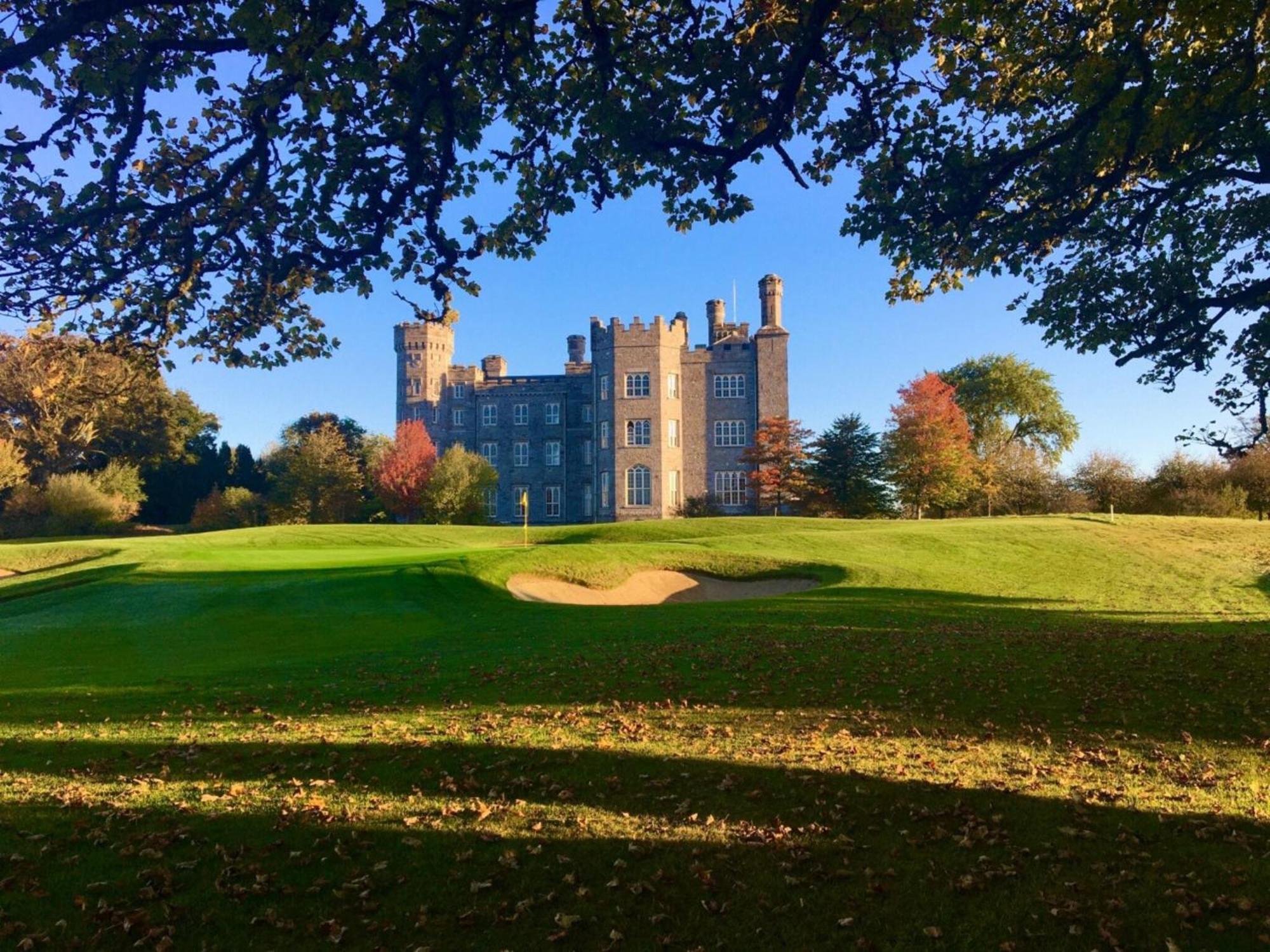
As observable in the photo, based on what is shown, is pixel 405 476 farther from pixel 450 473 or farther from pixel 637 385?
pixel 637 385

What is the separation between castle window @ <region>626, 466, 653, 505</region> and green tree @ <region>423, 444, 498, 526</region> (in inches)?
384

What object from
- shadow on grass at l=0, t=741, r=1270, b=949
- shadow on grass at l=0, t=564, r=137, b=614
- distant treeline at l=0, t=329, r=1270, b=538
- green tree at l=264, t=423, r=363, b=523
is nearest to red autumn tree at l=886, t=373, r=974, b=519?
distant treeline at l=0, t=329, r=1270, b=538

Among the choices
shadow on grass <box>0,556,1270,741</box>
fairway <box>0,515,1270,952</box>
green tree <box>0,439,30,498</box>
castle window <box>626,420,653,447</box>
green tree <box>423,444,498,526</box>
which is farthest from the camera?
castle window <box>626,420,653,447</box>

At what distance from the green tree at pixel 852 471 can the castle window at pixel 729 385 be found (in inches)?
357

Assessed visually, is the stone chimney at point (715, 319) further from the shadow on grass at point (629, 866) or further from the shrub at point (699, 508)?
the shadow on grass at point (629, 866)

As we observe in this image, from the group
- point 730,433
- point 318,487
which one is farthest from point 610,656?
point 318,487

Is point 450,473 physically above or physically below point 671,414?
below

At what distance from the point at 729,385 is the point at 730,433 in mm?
3570

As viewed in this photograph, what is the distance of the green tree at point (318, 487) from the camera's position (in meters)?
55.4

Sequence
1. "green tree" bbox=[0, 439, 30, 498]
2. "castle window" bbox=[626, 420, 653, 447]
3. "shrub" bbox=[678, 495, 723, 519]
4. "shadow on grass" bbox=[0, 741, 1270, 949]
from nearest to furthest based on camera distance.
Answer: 1. "shadow on grass" bbox=[0, 741, 1270, 949]
2. "green tree" bbox=[0, 439, 30, 498]
3. "shrub" bbox=[678, 495, 723, 519]
4. "castle window" bbox=[626, 420, 653, 447]

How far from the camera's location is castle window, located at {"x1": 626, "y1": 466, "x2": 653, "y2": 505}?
56531 millimetres

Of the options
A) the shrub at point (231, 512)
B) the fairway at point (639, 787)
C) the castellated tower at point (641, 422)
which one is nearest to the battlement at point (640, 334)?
the castellated tower at point (641, 422)

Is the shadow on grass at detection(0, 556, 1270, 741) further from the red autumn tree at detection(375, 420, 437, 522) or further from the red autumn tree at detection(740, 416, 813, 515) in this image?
the red autumn tree at detection(375, 420, 437, 522)

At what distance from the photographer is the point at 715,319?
61219 millimetres
